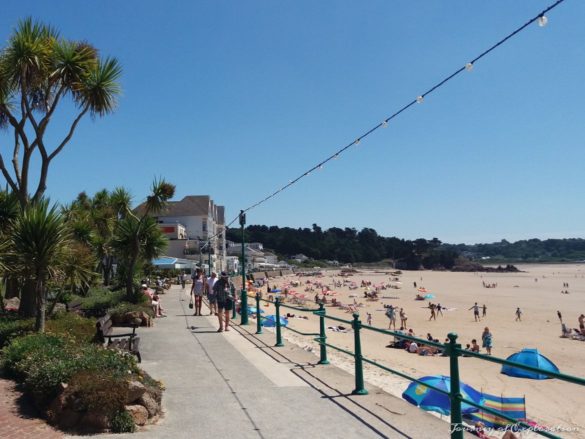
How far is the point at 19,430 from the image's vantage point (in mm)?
4984

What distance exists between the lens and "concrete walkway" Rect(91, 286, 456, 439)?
207 inches

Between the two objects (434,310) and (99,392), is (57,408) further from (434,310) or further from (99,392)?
(434,310)

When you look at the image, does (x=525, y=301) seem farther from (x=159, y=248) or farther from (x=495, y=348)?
(x=159, y=248)

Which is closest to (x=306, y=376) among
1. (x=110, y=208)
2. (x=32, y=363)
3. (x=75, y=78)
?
(x=32, y=363)

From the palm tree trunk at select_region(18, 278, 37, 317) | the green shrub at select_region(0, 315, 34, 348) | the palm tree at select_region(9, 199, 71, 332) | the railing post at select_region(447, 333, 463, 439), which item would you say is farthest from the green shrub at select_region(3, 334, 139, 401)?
the railing post at select_region(447, 333, 463, 439)

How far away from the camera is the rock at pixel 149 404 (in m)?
5.44

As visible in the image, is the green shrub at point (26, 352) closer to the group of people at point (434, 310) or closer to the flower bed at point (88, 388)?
the flower bed at point (88, 388)

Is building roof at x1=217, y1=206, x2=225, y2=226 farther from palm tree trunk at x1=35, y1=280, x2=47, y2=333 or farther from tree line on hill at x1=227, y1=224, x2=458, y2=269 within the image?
tree line on hill at x1=227, y1=224, x2=458, y2=269

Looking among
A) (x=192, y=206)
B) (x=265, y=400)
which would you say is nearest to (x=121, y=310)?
(x=265, y=400)

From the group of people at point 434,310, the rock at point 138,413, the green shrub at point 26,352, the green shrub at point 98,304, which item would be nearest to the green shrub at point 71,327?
the green shrub at point 26,352

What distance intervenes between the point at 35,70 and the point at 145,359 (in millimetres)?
6452

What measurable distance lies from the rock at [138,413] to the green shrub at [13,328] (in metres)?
4.04

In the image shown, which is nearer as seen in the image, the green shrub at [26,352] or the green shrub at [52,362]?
the green shrub at [52,362]

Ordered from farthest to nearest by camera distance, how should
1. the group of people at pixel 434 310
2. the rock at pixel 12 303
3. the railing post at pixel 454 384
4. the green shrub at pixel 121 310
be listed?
the group of people at pixel 434 310
the green shrub at pixel 121 310
the rock at pixel 12 303
the railing post at pixel 454 384
